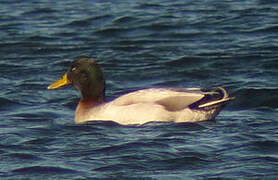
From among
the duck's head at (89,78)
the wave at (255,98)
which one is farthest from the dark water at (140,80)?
the duck's head at (89,78)

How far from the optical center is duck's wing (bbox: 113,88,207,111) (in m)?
11.5

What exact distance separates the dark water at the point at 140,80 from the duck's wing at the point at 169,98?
0.99 feet

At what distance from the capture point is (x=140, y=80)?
48.5ft

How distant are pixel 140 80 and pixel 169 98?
3270mm

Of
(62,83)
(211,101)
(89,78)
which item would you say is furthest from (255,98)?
(62,83)

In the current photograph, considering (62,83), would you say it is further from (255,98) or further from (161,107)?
(255,98)

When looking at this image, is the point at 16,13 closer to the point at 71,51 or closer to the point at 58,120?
the point at 71,51

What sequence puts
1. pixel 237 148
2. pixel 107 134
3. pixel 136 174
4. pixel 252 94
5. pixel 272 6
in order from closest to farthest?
pixel 136 174 < pixel 237 148 < pixel 107 134 < pixel 252 94 < pixel 272 6

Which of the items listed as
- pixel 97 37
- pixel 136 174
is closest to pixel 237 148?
pixel 136 174

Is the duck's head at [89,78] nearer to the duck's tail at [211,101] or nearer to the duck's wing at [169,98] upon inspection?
the duck's wing at [169,98]

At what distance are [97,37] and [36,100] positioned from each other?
221 inches

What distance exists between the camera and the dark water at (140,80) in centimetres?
941

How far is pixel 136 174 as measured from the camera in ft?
29.5

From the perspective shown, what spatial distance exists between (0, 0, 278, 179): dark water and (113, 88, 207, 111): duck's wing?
0.99ft
